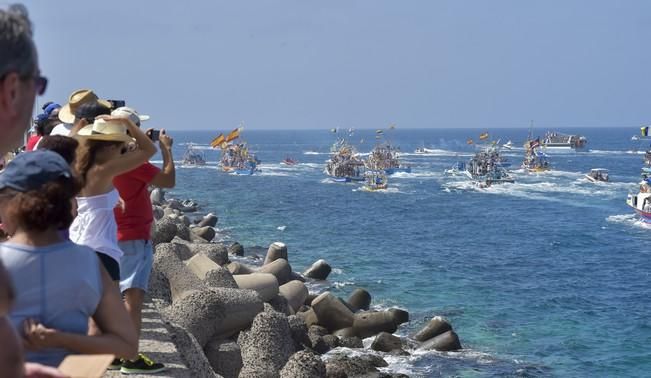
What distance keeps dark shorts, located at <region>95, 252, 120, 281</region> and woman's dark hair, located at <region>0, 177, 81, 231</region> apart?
2052 millimetres

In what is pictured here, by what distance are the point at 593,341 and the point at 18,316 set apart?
1861 cm

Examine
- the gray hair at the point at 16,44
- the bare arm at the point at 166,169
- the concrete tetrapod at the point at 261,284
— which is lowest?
the concrete tetrapod at the point at 261,284

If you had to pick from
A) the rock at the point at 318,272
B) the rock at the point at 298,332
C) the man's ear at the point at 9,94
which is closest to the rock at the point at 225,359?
the rock at the point at 298,332

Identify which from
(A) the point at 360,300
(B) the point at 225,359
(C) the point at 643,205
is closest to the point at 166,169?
(B) the point at 225,359

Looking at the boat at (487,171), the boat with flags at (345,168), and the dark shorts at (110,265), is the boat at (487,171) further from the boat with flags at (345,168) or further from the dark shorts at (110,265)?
the dark shorts at (110,265)

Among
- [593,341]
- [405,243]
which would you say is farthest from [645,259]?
[593,341]

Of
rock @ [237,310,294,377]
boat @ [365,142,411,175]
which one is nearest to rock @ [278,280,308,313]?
rock @ [237,310,294,377]

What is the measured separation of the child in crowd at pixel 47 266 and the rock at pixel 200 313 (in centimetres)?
575

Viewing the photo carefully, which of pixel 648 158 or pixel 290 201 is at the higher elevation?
pixel 648 158

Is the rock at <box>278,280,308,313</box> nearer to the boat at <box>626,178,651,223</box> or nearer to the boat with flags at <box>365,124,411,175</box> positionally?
the boat at <box>626,178,651,223</box>

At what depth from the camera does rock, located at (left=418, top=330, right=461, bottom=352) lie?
17359mm

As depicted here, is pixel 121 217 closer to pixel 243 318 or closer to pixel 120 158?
pixel 120 158

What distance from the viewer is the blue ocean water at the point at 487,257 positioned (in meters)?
18.7

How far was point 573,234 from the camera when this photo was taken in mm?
38562
